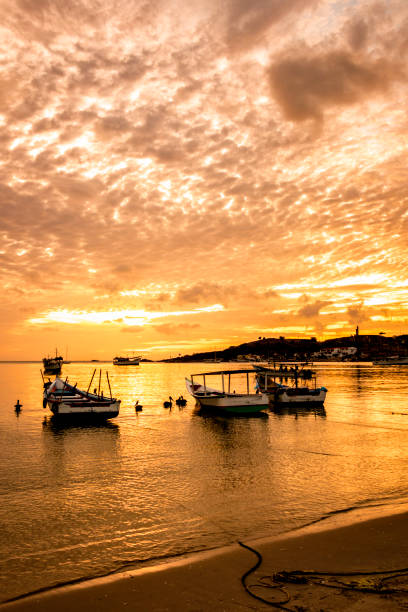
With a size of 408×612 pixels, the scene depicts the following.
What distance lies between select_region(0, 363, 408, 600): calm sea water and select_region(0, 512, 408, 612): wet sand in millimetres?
1418

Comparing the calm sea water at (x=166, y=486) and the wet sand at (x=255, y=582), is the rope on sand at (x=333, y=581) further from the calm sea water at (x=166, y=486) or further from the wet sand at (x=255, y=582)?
the calm sea water at (x=166, y=486)

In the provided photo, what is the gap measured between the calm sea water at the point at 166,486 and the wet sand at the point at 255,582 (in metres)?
1.42

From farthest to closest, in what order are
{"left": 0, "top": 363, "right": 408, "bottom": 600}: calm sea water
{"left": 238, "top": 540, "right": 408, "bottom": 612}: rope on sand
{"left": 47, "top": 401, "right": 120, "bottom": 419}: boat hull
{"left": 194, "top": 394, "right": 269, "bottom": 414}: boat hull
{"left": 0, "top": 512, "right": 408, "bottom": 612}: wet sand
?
{"left": 194, "top": 394, "right": 269, "bottom": 414}: boat hull
{"left": 47, "top": 401, "right": 120, "bottom": 419}: boat hull
{"left": 0, "top": 363, "right": 408, "bottom": 600}: calm sea water
{"left": 238, "top": 540, "right": 408, "bottom": 612}: rope on sand
{"left": 0, "top": 512, "right": 408, "bottom": 612}: wet sand

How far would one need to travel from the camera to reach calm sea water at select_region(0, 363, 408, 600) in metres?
14.9

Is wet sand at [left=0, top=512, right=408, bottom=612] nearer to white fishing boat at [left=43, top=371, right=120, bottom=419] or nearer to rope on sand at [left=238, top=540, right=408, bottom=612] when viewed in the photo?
rope on sand at [left=238, top=540, right=408, bottom=612]

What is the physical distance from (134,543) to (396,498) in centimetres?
1205

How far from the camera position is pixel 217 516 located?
1789 cm

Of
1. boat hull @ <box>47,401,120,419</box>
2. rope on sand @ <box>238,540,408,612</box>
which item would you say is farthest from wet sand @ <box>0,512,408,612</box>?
boat hull @ <box>47,401,120,419</box>

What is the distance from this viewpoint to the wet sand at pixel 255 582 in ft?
33.0

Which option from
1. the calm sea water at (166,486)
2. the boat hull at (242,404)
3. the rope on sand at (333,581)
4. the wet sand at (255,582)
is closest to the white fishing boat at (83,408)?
the calm sea water at (166,486)

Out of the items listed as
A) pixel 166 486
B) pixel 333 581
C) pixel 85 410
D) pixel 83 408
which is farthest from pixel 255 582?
pixel 83 408

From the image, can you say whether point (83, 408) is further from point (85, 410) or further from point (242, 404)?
point (242, 404)

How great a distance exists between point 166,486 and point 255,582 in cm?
1235

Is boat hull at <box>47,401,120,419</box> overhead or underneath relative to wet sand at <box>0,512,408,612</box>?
underneath
